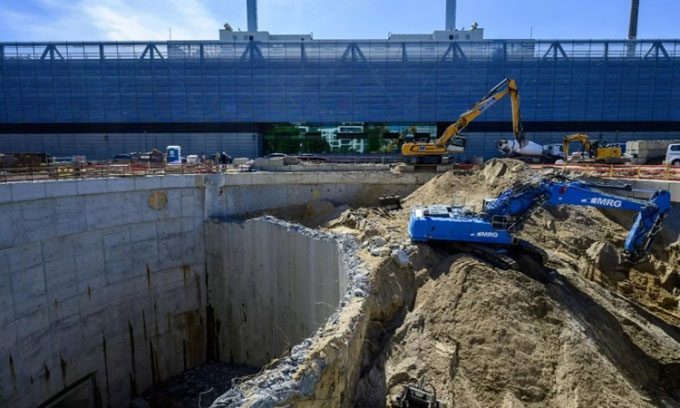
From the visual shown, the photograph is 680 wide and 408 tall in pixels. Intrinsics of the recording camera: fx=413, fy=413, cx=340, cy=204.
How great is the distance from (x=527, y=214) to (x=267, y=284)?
875 cm

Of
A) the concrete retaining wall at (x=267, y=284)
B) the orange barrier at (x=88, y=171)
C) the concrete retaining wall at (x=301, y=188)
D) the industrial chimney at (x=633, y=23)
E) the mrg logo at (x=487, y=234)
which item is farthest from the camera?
the industrial chimney at (x=633, y=23)

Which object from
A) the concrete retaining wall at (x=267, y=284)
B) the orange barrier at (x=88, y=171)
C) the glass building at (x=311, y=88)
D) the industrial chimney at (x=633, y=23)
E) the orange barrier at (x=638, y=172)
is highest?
the industrial chimney at (x=633, y=23)

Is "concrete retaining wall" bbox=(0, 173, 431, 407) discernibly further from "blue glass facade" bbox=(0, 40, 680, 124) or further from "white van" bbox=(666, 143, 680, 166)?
"blue glass facade" bbox=(0, 40, 680, 124)

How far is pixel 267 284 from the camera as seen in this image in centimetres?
1458

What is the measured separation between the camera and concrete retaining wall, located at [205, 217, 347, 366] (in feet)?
39.1

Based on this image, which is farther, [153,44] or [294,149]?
[294,149]

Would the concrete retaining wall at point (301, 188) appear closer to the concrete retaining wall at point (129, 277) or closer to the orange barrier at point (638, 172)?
the concrete retaining wall at point (129, 277)

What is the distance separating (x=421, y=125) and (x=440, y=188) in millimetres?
27672

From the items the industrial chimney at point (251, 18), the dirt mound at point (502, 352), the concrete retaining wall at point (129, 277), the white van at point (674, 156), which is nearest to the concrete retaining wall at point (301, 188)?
the concrete retaining wall at point (129, 277)

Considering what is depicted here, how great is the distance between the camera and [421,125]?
4278 centimetres

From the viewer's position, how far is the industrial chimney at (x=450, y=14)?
6430 centimetres

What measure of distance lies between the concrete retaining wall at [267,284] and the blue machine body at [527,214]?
281 centimetres

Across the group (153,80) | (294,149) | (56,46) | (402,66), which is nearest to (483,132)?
(402,66)

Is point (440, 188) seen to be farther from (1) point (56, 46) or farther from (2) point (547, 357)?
(1) point (56, 46)
